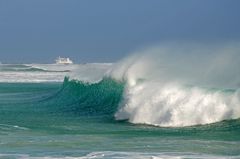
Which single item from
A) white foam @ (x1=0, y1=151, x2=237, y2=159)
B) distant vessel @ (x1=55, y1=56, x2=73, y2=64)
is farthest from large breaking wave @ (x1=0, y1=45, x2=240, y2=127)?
distant vessel @ (x1=55, y1=56, x2=73, y2=64)

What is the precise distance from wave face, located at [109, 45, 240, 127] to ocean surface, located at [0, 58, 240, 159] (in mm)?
25

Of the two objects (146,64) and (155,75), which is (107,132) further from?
(146,64)

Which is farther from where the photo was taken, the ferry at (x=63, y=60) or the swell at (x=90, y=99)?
the ferry at (x=63, y=60)

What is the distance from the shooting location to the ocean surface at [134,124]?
13500mm

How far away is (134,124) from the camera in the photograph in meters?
19.0

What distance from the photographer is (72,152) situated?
13281 mm

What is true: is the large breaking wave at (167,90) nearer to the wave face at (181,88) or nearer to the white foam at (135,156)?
the wave face at (181,88)

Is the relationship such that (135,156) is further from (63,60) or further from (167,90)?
(63,60)

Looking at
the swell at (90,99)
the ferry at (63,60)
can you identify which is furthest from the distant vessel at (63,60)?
the swell at (90,99)

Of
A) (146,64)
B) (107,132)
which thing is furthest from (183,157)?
(146,64)

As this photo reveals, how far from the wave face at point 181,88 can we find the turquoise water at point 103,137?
1.64ft

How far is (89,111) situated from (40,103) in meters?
6.83

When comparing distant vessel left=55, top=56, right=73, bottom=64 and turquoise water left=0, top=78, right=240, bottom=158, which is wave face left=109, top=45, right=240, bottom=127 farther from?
distant vessel left=55, top=56, right=73, bottom=64

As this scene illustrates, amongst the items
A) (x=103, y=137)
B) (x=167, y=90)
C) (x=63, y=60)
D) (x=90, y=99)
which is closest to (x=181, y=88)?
(x=167, y=90)
